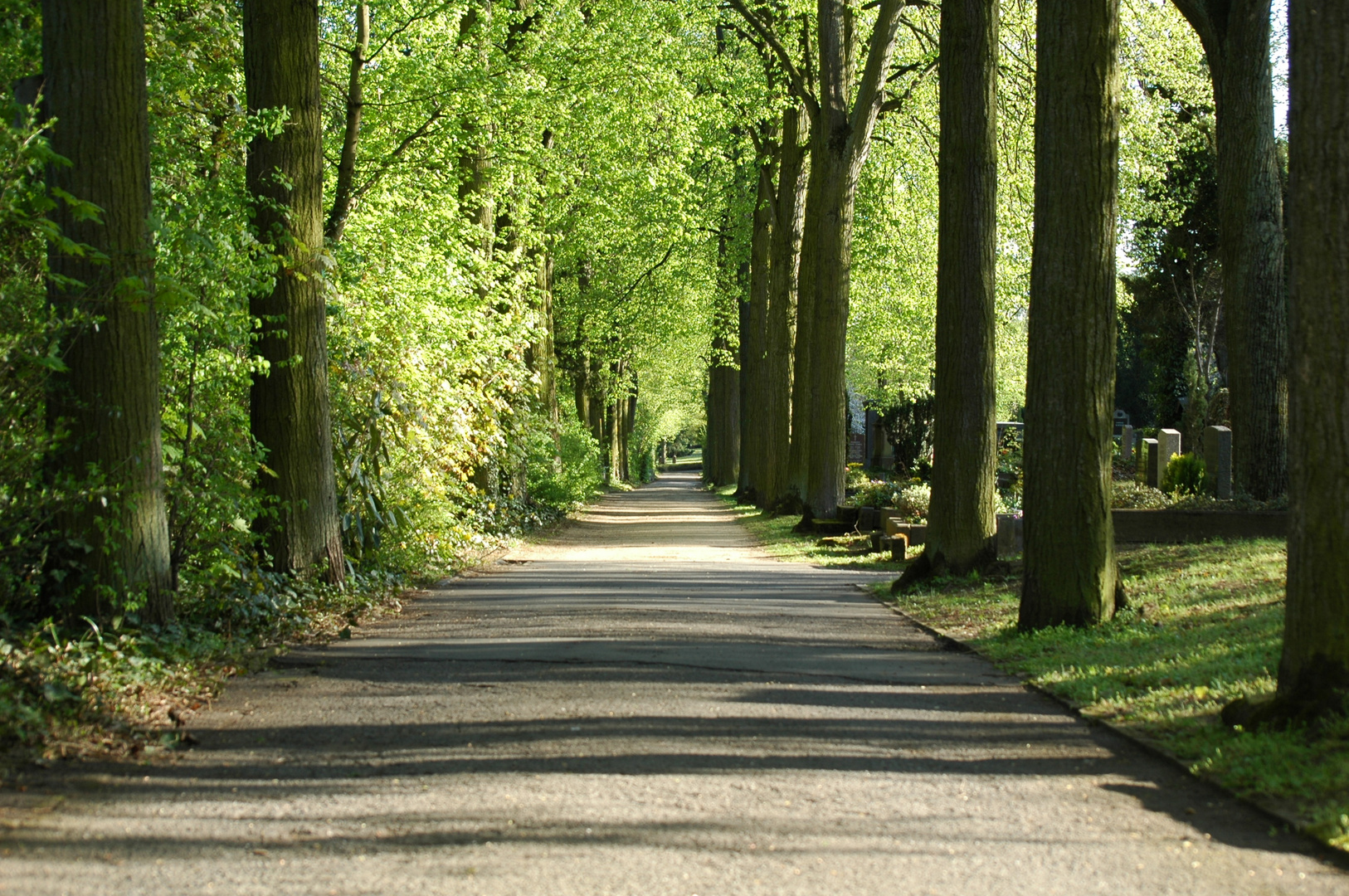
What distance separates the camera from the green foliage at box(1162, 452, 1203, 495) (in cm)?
1959

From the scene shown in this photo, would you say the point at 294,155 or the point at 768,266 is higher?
the point at 768,266

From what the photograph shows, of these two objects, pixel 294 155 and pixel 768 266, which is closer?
pixel 294 155

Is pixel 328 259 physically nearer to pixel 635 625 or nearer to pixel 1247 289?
pixel 635 625

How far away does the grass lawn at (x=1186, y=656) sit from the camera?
5.39m

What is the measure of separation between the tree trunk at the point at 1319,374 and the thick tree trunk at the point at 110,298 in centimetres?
659

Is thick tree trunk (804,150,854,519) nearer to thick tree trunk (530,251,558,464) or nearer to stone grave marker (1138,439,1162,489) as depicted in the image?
stone grave marker (1138,439,1162,489)

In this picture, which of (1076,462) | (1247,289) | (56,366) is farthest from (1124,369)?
(56,366)

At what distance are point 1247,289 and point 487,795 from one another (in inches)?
546

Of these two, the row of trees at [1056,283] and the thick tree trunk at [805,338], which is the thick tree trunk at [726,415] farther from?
the row of trees at [1056,283]

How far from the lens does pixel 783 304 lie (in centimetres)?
2931

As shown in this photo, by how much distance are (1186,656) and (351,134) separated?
38.6ft

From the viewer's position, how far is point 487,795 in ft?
17.3

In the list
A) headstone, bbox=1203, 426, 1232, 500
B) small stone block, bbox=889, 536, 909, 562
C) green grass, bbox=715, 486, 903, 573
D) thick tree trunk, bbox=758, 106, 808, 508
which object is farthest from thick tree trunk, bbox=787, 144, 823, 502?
headstone, bbox=1203, 426, 1232, 500

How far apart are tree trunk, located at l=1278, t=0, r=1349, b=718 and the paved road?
99 centimetres
